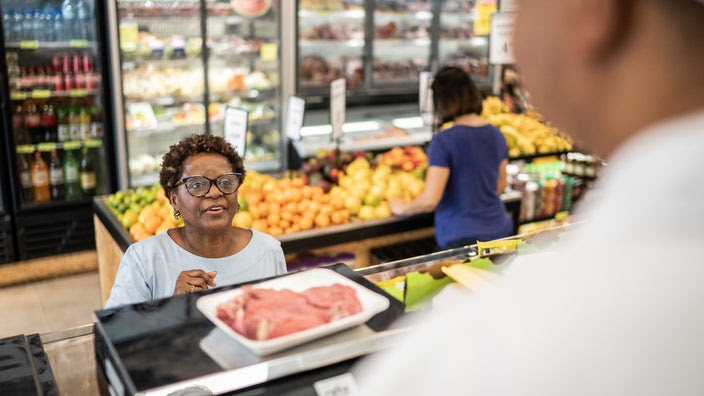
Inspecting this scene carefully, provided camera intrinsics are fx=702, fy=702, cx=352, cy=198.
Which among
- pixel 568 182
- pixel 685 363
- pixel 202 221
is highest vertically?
pixel 685 363

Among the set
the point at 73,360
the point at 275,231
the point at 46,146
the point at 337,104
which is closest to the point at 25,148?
the point at 46,146

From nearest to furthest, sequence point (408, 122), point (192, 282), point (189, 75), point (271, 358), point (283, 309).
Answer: point (271, 358)
point (283, 309)
point (192, 282)
point (189, 75)
point (408, 122)

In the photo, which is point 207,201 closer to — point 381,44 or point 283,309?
point 283,309

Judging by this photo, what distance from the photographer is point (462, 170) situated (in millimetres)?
3896

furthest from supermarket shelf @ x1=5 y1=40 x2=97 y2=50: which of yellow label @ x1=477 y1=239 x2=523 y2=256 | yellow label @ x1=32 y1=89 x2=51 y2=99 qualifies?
yellow label @ x1=477 y1=239 x2=523 y2=256

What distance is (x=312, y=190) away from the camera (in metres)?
4.28

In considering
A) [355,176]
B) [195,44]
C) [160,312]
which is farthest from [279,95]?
[160,312]

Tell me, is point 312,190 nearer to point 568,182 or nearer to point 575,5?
point 568,182

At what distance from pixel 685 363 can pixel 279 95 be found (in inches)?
244

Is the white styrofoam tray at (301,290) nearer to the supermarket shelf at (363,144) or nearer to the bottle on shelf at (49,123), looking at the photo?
the supermarket shelf at (363,144)

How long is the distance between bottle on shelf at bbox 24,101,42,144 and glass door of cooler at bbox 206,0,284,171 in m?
1.46

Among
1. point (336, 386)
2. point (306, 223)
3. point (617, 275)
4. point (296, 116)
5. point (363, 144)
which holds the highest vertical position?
point (617, 275)

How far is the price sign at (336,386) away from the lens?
1.41m

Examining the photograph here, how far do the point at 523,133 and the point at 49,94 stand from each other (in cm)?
380
